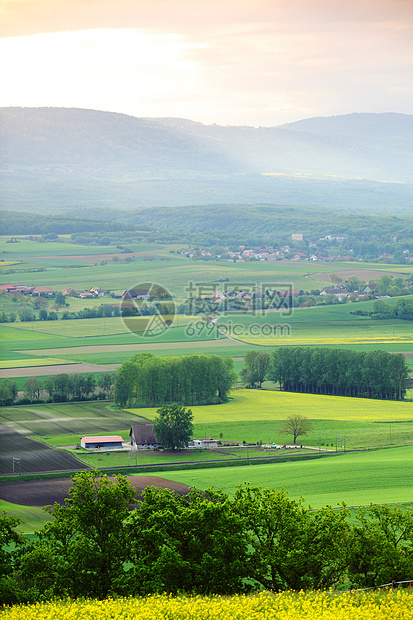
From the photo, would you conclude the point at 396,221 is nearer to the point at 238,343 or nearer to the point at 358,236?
the point at 358,236

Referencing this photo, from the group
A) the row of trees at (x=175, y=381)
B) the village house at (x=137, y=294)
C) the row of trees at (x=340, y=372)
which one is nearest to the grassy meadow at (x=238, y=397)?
the row of trees at (x=175, y=381)

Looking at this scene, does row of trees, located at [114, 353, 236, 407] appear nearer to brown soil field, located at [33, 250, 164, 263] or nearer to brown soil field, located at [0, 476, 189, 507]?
brown soil field, located at [0, 476, 189, 507]

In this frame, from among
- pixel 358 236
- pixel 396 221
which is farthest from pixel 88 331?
pixel 396 221

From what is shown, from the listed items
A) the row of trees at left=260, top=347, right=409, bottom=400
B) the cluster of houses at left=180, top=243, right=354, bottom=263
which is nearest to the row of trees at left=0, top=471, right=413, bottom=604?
the row of trees at left=260, top=347, right=409, bottom=400

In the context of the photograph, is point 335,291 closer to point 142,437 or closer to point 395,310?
point 395,310

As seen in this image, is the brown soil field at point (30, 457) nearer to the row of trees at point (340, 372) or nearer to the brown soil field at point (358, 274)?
the row of trees at point (340, 372)
